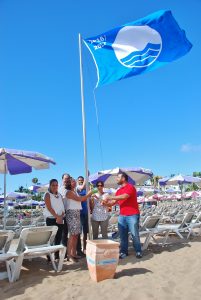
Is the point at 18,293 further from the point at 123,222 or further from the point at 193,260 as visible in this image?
the point at 193,260

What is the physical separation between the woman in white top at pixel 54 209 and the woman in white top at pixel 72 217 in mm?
143

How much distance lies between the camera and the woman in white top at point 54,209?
5.69 meters

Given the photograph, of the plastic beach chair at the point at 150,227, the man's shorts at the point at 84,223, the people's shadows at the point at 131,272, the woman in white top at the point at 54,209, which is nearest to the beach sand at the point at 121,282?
the people's shadows at the point at 131,272

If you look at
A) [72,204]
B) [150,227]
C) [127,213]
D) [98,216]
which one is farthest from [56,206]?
[150,227]

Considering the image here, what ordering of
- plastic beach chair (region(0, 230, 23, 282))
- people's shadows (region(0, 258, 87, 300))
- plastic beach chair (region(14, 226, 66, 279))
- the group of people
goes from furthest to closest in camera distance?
the group of people < plastic beach chair (region(14, 226, 66, 279)) < plastic beach chair (region(0, 230, 23, 282)) < people's shadows (region(0, 258, 87, 300))

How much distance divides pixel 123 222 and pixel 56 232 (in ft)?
4.57

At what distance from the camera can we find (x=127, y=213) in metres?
6.09

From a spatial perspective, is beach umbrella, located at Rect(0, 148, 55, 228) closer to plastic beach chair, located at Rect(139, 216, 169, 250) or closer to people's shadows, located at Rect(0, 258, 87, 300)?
people's shadows, located at Rect(0, 258, 87, 300)

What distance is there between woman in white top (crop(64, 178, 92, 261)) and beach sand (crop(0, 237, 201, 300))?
0.24m

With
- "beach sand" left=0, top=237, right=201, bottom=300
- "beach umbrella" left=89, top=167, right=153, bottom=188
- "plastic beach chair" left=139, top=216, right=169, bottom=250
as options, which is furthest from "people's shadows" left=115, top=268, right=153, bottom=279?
"beach umbrella" left=89, top=167, right=153, bottom=188

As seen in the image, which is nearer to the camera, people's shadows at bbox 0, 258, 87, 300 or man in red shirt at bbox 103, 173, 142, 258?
people's shadows at bbox 0, 258, 87, 300

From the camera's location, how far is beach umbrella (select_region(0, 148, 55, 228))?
6.42 metres

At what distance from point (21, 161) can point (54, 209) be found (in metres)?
2.29

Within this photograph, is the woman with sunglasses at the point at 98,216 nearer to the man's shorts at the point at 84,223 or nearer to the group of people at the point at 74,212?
the group of people at the point at 74,212
